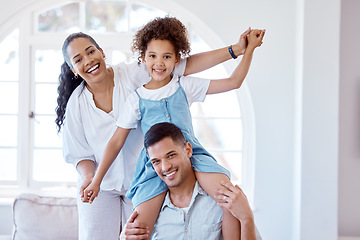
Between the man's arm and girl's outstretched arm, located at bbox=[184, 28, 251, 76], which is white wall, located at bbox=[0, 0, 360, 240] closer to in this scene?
girl's outstretched arm, located at bbox=[184, 28, 251, 76]

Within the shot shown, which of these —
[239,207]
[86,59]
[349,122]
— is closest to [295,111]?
[349,122]

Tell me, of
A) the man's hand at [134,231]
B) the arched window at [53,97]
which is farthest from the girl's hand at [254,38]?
the arched window at [53,97]

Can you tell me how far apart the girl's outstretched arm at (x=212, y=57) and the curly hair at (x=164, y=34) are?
0.23 ft

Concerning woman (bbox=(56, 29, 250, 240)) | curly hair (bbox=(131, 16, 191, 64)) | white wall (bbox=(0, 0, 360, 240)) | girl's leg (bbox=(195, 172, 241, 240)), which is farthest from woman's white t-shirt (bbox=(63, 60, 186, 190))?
white wall (bbox=(0, 0, 360, 240))

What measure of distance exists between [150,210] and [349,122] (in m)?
2.78

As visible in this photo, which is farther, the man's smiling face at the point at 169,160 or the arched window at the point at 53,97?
the arched window at the point at 53,97

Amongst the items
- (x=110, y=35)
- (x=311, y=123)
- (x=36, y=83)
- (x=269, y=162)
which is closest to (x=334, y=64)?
(x=311, y=123)

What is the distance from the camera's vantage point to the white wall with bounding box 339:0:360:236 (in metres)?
3.92

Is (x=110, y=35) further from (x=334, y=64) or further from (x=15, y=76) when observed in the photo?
(x=334, y=64)

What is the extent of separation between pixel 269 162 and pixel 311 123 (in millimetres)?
558

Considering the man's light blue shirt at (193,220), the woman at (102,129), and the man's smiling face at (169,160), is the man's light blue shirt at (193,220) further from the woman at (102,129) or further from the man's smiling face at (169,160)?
the woman at (102,129)

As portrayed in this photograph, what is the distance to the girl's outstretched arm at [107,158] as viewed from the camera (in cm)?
188

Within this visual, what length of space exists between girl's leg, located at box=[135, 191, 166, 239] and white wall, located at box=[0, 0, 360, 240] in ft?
6.68

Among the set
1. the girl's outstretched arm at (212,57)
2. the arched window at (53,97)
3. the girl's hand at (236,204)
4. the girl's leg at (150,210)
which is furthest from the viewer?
the arched window at (53,97)
